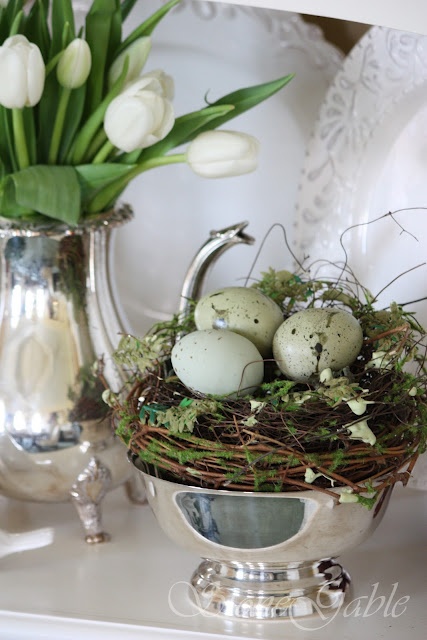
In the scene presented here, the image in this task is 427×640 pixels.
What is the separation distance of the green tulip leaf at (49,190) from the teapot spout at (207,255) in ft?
0.30

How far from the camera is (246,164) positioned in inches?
21.8

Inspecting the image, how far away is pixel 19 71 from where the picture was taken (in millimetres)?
504

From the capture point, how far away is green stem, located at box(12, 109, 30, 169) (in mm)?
536

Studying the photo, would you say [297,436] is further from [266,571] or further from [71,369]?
[71,369]

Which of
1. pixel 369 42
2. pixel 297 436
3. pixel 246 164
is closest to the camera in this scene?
pixel 297 436

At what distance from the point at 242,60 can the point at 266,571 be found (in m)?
0.44

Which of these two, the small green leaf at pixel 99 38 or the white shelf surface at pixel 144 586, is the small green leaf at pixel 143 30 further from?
the white shelf surface at pixel 144 586

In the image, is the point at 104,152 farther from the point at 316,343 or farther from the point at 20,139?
the point at 316,343

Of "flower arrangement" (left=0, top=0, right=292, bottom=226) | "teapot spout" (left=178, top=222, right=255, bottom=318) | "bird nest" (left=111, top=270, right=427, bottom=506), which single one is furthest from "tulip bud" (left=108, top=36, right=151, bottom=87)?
"bird nest" (left=111, top=270, right=427, bottom=506)

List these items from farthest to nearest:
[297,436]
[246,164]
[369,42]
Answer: [369,42]
[246,164]
[297,436]

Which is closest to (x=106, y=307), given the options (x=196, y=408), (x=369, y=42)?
(x=196, y=408)

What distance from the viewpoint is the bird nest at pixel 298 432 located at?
427 millimetres

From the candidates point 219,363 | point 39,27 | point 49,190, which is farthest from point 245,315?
point 39,27

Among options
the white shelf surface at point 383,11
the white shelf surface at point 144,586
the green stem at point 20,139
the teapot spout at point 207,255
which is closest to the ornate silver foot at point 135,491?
the white shelf surface at point 144,586
